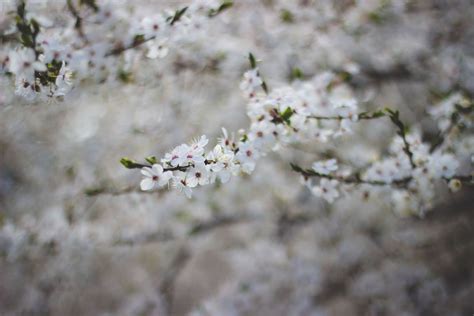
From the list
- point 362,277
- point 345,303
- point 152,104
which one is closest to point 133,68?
point 152,104

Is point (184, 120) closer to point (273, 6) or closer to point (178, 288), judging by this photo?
point (273, 6)

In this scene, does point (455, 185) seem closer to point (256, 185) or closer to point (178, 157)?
point (178, 157)

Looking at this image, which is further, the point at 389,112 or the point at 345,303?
the point at 345,303

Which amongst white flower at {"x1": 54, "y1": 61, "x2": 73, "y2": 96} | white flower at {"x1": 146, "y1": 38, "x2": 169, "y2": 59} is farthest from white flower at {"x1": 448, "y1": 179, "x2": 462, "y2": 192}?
white flower at {"x1": 54, "y1": 61, "x2": 73, "y2": 96}

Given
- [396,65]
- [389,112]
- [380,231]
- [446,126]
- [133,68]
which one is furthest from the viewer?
[380,231]

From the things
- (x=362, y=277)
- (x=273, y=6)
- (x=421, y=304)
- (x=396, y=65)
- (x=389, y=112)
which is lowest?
(x=421, y=304)

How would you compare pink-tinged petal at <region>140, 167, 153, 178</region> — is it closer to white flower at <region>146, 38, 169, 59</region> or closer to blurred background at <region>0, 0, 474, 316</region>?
white flower at <region>146, 38, 169, 59</region>

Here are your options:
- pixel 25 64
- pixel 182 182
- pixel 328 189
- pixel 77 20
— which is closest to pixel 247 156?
pixel 182 182
